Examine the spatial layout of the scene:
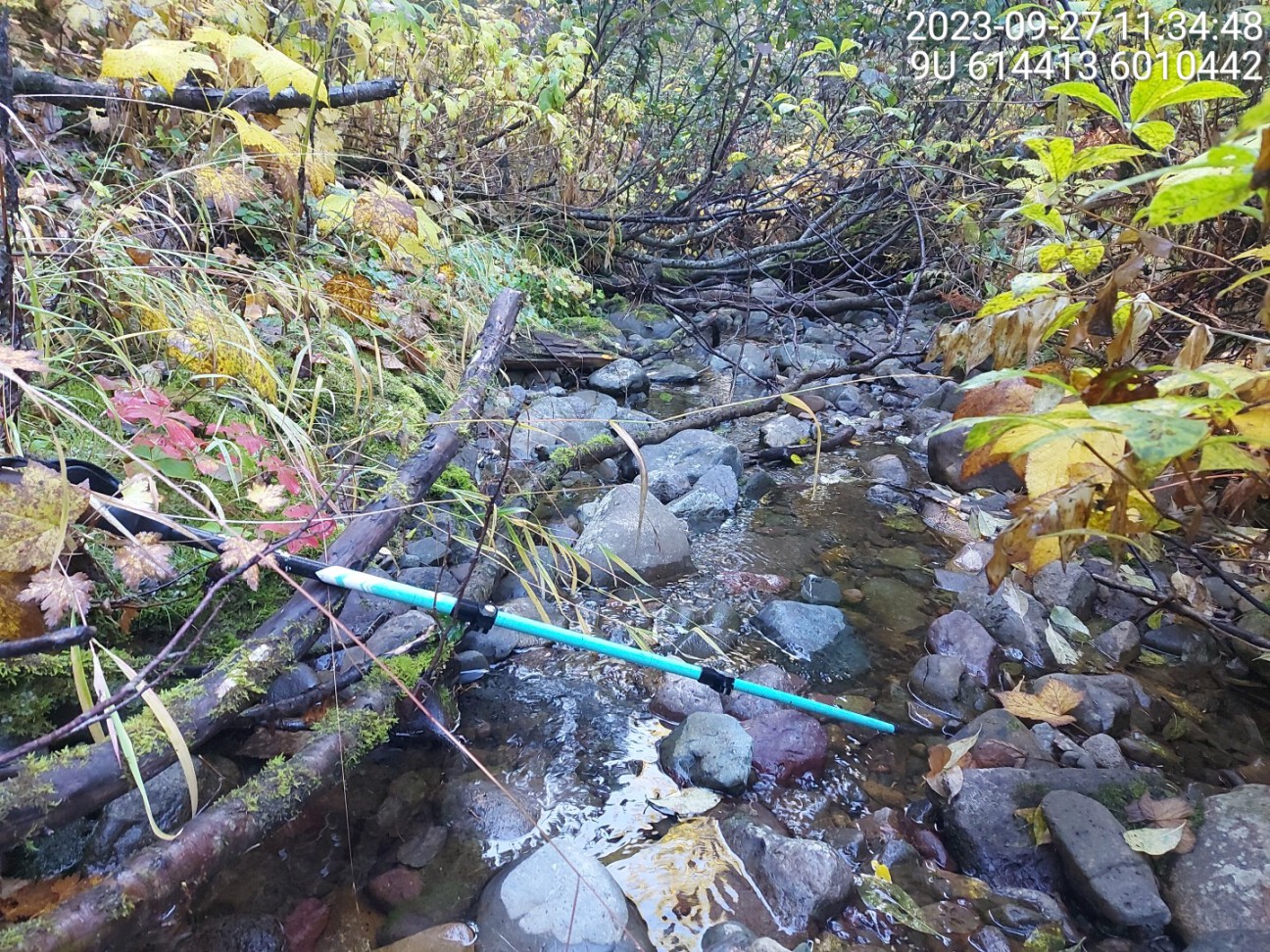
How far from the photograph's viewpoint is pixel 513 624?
5.26ft

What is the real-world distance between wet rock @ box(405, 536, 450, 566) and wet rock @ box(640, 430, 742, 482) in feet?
4.56

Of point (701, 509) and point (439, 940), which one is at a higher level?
point (439, 940)

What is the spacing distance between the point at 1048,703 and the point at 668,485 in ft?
6.14

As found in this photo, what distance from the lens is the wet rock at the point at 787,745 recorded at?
1900mm

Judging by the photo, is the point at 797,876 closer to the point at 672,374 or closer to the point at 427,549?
the point at 427,549

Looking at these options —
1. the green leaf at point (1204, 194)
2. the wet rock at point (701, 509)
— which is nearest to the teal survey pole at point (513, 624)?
the green leaf at point (1204, 194)

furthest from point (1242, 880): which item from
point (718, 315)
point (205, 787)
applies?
point (718, 315)

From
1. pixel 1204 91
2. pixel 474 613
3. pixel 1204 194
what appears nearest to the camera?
pixel 1204 194

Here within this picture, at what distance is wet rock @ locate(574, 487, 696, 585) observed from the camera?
272 cm

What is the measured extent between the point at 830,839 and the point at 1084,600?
159 cm

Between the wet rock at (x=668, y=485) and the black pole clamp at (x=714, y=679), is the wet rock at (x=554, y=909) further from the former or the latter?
the wet rock at (x=668, y=485)

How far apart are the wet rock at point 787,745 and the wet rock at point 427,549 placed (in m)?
1.17

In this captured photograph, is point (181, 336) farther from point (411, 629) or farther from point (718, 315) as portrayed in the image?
point (718, 315)

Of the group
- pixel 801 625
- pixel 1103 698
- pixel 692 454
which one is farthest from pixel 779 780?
pixel 692 454
